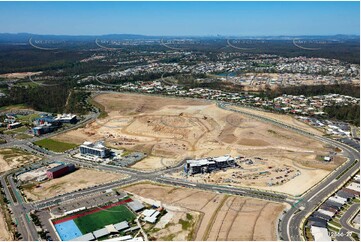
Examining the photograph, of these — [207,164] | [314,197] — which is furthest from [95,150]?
[314,197]

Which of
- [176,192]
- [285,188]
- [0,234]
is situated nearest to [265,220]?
[285,188]

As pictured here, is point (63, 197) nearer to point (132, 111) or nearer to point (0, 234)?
point (0, 234)

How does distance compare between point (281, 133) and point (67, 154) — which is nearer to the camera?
point (67, 154)

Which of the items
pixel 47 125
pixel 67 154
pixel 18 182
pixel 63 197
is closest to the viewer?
pixel 63 197

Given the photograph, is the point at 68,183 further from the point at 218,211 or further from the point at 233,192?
the point at 233,192

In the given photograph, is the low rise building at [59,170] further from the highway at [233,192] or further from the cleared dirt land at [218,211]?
the cleared dirt land at [218,211]

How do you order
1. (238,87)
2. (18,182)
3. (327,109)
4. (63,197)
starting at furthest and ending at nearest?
(238,87), (327,109), (18,182), (63,197)

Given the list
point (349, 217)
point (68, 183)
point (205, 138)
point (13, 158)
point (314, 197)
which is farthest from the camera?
point (205, 138)

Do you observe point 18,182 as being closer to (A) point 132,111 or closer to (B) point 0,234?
(B) point 0,234
